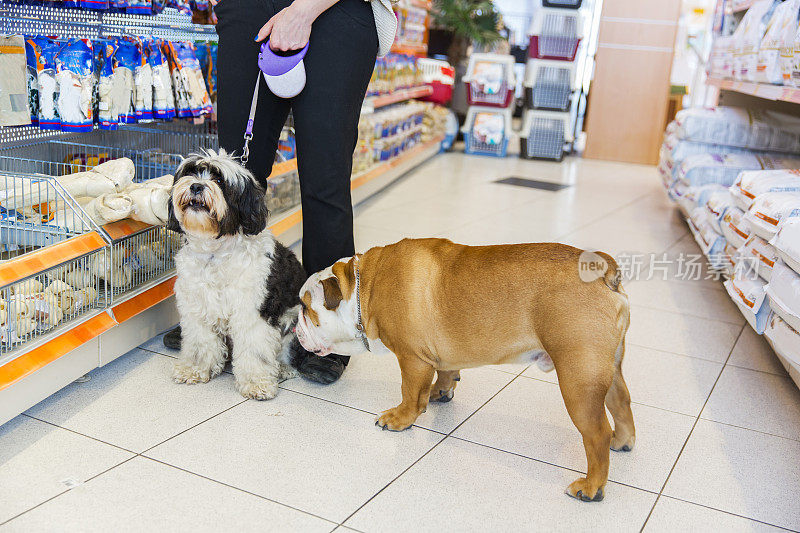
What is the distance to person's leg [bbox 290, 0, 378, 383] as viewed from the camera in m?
2.15

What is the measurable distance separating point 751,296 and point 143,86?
2307mm

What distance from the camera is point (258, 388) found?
2170 mm

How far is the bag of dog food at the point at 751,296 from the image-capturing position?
233cm

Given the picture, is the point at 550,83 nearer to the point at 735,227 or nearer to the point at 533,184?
the point at 533,184

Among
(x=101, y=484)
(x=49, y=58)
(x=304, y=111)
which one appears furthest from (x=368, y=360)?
(x=49, y=58)

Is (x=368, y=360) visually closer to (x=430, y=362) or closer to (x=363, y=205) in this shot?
(x=430, y=362)

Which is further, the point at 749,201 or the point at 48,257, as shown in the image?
the point at 749,201

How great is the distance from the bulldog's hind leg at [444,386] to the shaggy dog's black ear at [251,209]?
697 mm

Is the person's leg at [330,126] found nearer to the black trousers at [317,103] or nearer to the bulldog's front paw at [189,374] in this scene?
the black trousers at [317,103]

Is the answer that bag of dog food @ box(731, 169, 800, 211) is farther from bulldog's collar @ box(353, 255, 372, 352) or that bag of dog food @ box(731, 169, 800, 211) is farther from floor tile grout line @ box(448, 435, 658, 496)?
bulldog's collar @ box(353, 255, 372, 352)

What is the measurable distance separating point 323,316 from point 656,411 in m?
1.10

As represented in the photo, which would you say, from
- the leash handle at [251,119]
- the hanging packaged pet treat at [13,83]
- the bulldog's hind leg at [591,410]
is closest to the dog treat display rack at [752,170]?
the bulldog's hind leg at [591,410]

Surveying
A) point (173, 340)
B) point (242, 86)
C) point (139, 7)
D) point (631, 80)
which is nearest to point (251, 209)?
point (242, 86)

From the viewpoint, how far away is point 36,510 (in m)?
1.54
